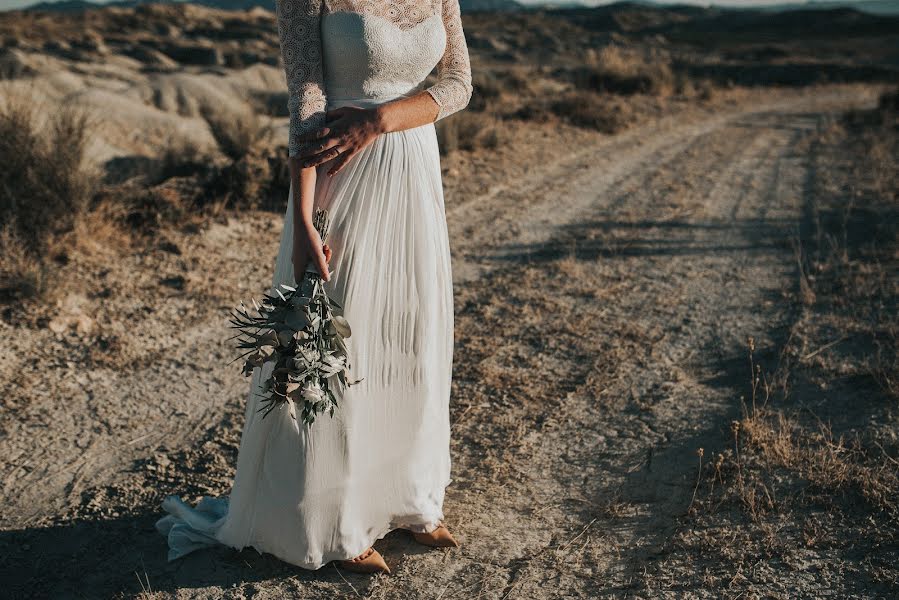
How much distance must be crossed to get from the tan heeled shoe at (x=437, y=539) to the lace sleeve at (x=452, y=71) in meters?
1.46

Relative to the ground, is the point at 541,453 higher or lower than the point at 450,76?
lower

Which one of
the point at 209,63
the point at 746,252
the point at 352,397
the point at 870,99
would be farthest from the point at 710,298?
the point at 209,63

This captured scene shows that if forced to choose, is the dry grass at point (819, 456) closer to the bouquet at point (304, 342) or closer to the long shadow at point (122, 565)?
the long shadow at point (122, 565)

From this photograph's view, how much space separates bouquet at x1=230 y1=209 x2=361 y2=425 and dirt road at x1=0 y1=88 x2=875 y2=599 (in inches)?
30.0

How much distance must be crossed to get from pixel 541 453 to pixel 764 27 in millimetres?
81723

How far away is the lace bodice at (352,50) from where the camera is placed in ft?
6.61

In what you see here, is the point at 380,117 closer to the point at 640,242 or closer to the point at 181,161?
the point at 640,242

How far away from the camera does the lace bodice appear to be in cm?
202

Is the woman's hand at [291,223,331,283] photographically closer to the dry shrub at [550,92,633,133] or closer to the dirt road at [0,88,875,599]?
the dirt road at [0,88,875,599]

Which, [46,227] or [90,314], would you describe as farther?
[46,227]

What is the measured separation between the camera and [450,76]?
2318mm

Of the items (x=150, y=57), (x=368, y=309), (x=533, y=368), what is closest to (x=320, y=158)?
(x=368, y=309)

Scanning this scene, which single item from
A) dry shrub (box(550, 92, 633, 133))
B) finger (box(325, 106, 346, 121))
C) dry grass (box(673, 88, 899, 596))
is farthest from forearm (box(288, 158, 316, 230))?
dry shrub (box(550, 92, 633, 133))

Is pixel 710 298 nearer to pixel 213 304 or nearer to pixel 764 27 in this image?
pixel 213 304
